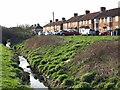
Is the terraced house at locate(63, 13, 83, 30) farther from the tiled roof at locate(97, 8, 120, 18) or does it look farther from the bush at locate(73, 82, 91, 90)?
the bush at locate(73, 82, 91, 90)

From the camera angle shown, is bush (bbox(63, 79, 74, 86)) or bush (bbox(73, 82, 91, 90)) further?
bush (bbox(63, 79, 74, 86))

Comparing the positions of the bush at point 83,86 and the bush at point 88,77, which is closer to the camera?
the bush at point 83,86

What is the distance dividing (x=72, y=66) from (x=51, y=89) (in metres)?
4.76

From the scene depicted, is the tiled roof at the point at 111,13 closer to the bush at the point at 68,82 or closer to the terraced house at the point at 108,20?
the terraced house at the point at 108,20

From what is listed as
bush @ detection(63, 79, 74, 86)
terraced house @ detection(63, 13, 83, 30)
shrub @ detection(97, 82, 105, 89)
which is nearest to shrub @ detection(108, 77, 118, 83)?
shrub @ detection(97, 82, 105, 89)

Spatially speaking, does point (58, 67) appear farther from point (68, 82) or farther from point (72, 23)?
point (72, 23)

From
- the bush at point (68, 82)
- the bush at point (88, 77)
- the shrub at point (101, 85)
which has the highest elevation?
the bush at point (88, 77)

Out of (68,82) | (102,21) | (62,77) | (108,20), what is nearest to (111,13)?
(108,20)

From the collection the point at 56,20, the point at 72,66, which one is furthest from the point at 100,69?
the point at 56,20

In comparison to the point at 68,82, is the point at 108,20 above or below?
above

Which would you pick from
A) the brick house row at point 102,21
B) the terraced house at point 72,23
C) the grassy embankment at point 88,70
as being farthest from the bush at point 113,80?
the terraced house at point 72,23

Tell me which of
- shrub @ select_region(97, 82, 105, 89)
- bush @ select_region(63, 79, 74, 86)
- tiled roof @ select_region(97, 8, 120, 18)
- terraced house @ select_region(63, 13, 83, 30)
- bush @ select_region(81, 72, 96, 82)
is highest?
tiled roof @ select_region(97, 8, 120, 18)

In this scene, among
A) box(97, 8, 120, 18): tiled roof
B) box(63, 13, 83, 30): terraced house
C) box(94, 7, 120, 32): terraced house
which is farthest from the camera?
box(63, 13, 83, 30): terraced house

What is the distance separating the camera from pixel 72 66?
29.1 m
